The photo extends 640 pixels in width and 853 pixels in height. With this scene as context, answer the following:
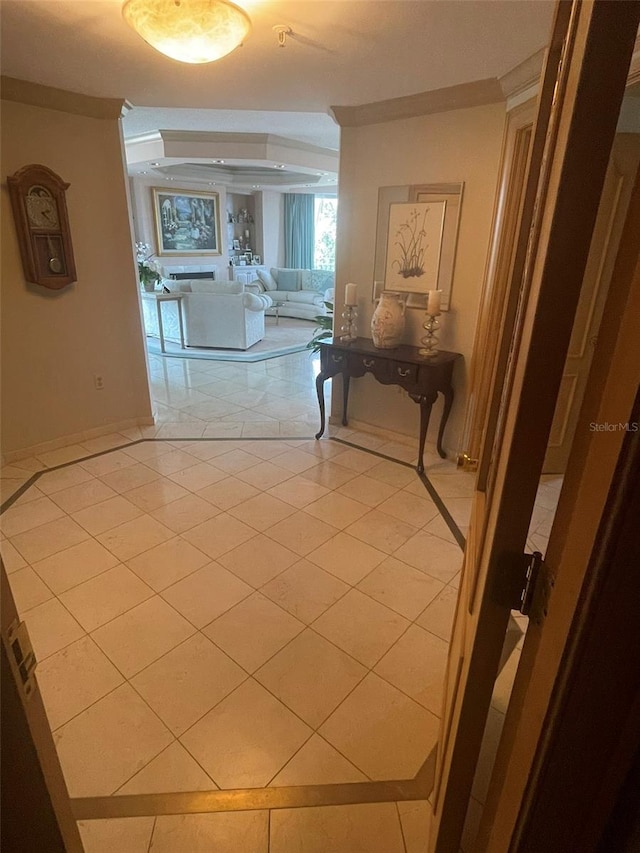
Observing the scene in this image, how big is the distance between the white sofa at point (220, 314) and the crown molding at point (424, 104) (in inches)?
129

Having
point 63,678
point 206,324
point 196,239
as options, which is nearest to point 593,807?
point 63,678

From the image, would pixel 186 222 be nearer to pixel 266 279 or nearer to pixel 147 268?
pixel 266 279

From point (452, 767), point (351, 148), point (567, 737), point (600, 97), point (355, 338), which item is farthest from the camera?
point (355, 338)

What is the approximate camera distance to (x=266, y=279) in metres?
9.78

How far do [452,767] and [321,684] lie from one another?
35.2 inches

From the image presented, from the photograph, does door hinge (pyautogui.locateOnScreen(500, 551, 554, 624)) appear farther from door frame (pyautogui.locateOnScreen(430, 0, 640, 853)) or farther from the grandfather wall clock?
the grandfather wall clock

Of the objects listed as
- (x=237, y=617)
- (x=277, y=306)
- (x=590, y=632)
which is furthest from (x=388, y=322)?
(x=277, y=306)

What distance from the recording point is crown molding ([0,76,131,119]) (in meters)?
2.75

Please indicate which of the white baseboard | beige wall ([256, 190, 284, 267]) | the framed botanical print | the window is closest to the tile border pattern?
the white baseboard

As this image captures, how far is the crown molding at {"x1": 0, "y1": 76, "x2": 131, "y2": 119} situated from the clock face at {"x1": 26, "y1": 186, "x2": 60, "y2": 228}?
0.49 metres

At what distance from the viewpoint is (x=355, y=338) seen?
3621 millimetres

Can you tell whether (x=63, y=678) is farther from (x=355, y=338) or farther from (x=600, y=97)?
(x=355, y=338)

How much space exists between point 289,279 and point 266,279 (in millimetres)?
489

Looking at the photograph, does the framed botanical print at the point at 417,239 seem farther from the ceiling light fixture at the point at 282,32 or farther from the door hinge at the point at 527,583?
the door hinge at the point at 527,583
